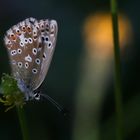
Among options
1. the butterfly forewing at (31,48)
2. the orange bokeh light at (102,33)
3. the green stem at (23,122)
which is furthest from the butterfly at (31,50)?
the orange bokeh light at (102,33)

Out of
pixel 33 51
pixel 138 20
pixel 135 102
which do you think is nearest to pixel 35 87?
pixel 33 51

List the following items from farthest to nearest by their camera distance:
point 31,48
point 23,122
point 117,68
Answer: point 31,48 → point 117,68 → point 23,122

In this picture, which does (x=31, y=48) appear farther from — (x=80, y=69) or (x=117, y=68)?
(x=80, y=69)

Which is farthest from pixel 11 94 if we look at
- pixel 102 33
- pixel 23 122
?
pixel 102 33

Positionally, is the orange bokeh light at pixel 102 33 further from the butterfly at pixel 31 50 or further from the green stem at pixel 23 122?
the green stem at pixel 23 122

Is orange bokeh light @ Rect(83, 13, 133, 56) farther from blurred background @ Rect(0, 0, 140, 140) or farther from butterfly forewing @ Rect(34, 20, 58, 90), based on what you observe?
butterfly forewing @ Rect(34, 20, 58, 90)

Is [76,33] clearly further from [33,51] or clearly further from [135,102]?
[33,51]

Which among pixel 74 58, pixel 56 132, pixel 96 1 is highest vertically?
pixel 96 1

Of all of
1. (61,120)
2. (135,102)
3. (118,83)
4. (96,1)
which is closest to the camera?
(118,83)
